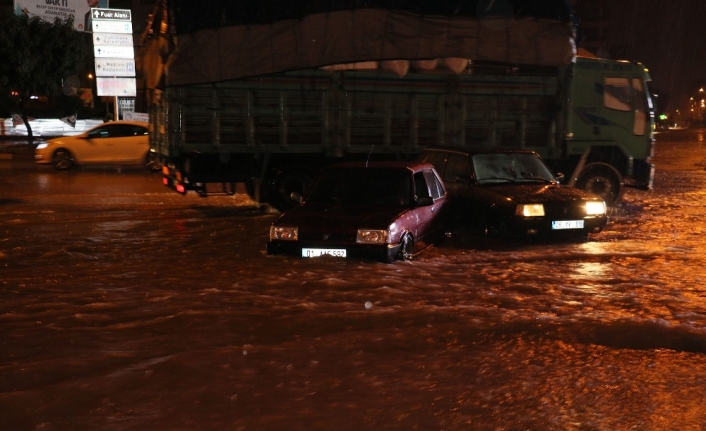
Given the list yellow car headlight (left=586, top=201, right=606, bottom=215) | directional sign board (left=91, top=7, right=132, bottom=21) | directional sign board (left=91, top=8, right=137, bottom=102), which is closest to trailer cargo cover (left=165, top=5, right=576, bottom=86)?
yellow car headlight (left=586, top=201, right=606, bottom=215)

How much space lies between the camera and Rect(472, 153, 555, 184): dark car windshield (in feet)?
39.9

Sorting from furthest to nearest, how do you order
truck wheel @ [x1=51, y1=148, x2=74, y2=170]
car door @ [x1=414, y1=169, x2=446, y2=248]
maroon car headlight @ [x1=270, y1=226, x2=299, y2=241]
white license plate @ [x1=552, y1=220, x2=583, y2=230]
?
truck wheel @ [x1=51, y1=148, x2=74, y2=170] < white license plate @ [x1=552, y1=220, x2=583, y2=230] < car door @ [x1=414, y1=169, x2=446, y2=248] < maroon car headlight @ [x1=270, y1=226, x2=299, y2=241]

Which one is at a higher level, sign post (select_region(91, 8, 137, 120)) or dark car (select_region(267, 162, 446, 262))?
sign post (select_region(91, 8, 137, 120))

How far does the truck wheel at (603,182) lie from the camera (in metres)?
15.8

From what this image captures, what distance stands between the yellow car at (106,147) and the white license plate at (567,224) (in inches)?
571

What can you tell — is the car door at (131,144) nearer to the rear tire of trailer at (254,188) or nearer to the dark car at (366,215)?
the rear tire of trailer at (254,188)

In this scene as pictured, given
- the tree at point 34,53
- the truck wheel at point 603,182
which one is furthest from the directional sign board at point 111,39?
the truck wheel at point 603,182

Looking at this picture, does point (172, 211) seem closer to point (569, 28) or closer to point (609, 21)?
point (569, 28)

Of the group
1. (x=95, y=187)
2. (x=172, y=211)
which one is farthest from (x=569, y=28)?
(x=95, y=187)

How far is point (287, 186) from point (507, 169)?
159 inches

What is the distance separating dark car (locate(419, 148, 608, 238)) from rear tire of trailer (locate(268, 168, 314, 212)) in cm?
251

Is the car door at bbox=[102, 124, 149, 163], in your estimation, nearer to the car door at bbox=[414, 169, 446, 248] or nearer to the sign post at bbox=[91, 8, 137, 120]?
the sign post at bbox=[91, 8, 137, 120]

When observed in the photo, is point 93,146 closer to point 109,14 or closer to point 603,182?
point 109,14

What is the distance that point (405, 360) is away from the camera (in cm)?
582
